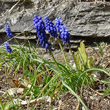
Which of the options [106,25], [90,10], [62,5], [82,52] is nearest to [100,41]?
[106,25]

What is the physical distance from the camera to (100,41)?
4898 millimetres

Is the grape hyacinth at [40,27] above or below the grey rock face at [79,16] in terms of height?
above

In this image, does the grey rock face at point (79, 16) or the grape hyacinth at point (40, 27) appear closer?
the grape hyacinth at point (40, 27)

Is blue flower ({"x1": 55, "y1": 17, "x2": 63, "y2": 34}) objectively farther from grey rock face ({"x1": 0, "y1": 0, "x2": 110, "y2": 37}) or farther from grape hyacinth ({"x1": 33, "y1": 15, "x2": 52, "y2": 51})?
grey rock face ({"x1": 0, "y1": 0, "x2": 110, "y2": 37})

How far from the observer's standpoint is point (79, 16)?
15.7ft

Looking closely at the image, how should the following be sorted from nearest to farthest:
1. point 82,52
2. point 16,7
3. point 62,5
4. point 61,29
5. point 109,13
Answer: point 61,29
point 82,52
point 109,13
point 62,5
point 16,7

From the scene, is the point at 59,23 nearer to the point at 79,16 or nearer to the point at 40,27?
the point at 40,27

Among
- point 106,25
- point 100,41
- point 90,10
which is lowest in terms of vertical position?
point 100,41

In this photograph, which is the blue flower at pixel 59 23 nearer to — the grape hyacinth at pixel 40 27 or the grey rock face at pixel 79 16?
the grape hyacinth at pixel 40 27

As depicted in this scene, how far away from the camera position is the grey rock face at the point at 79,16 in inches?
184

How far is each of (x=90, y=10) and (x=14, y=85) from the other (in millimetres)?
2589

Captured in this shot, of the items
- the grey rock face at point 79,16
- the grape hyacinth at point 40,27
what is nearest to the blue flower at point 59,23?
the grape hyacinth at point 40,27

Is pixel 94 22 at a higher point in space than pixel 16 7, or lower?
lower

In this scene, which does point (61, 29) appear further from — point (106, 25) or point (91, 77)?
point (106, 25)
